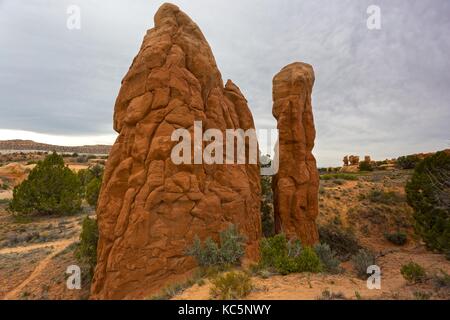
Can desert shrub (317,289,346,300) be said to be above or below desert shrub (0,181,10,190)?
above

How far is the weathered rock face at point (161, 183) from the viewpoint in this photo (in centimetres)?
881

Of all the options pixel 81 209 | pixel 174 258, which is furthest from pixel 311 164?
pixel 81 209

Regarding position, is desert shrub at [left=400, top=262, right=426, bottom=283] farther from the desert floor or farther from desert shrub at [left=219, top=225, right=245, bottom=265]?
desert shrub at [left=219, top=225, right=245, bottom=265]

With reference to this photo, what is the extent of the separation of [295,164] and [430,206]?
10727mm

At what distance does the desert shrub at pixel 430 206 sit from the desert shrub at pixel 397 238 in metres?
2.13

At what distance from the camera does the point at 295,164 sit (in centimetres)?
1468

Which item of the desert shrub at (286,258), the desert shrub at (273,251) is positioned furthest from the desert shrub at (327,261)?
the desert shrub at (273,251)

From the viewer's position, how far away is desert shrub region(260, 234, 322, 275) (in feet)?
26.8

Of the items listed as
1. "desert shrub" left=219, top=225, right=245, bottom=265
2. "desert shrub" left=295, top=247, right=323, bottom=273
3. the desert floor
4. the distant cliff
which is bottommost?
the desert floor

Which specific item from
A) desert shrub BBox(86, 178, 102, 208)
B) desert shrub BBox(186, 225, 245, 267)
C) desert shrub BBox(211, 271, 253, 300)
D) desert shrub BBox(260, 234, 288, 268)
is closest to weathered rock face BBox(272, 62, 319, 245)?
desert shrub BBox(260, 234, 288, 268)

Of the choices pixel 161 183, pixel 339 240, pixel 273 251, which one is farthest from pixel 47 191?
pixel 339 240

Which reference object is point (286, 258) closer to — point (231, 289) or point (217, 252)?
point (217, 252)

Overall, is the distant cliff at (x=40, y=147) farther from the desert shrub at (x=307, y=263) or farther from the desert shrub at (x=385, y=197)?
the desert shrub at (x=307, y=263)

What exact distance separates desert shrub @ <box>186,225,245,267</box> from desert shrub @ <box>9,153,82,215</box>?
20.3 meters
